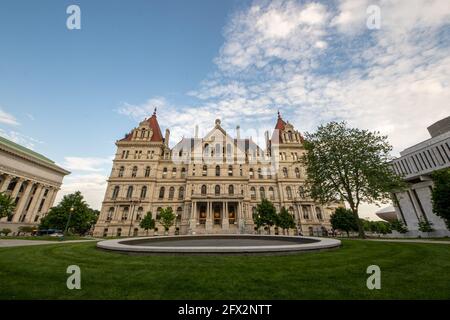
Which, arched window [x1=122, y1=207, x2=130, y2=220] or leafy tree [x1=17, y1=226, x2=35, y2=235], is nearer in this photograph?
arched window [x1=122, y1=207, x2=130, y2=220]

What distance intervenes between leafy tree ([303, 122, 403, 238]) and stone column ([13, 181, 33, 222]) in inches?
2530

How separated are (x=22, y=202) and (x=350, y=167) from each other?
68.6 m

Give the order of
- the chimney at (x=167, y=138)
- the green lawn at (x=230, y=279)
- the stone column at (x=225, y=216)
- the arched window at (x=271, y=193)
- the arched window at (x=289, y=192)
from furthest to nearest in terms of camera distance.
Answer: the chimney at (x=167, y=138)
the arched window at (x=271, y=193)
the arched window at (x=289, y=192)
the stone column at (x=225, y=216)
the green lawn at (x=230, y=279)

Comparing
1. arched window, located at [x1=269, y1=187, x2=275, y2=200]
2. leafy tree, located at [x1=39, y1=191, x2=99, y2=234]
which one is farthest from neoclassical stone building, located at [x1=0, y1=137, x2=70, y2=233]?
arched window, located at [x1=269, y1=187, x2=275, y2=200]

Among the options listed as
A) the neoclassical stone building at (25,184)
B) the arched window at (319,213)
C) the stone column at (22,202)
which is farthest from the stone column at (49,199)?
the arched window at (319,213)

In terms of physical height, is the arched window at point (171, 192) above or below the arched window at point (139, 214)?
above

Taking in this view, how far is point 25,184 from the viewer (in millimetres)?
47344

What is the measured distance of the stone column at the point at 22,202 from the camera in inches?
1730

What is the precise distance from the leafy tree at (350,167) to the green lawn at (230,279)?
13160 mm

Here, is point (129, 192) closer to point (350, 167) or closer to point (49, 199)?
point (49, 199)

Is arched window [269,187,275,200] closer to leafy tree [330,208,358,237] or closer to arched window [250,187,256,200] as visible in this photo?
arched window [250,187,256,200]

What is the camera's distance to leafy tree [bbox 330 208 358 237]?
34062 millimetres

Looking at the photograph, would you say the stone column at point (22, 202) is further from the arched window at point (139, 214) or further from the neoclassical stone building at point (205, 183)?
the arched window at point (139, 214)
